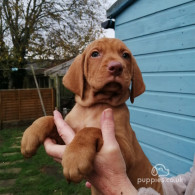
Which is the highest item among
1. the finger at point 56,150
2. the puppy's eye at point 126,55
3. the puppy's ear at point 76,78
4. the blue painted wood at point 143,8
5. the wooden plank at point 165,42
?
the blue painted wood at point 143,8

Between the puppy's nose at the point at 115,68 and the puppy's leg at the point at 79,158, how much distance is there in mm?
641

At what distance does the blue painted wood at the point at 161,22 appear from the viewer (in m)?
3.37

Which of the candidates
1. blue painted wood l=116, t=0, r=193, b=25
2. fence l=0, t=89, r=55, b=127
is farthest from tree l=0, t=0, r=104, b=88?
blue painted wood l=116, t=0, r=193, b=25

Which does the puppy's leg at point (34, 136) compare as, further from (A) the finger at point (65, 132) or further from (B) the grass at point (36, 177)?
(B) the grass at point (36, 177)

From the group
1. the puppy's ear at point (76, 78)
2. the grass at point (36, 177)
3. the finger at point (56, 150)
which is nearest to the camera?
the finger at point (56, 150)

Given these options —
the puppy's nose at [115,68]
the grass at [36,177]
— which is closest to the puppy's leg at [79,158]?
the puppy's nose at [115,68]

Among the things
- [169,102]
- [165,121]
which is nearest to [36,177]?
[165,121]

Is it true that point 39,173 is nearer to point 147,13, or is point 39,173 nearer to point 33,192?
point 33,192

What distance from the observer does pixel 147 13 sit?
4.09m

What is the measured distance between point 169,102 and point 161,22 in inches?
56.5

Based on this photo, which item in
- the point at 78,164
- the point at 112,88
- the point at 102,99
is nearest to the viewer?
the point at 78,164

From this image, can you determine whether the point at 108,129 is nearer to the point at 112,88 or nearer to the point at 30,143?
the point at 112,88

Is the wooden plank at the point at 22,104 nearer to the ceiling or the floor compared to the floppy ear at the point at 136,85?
nearer to the floor

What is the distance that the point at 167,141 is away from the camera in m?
3.84
